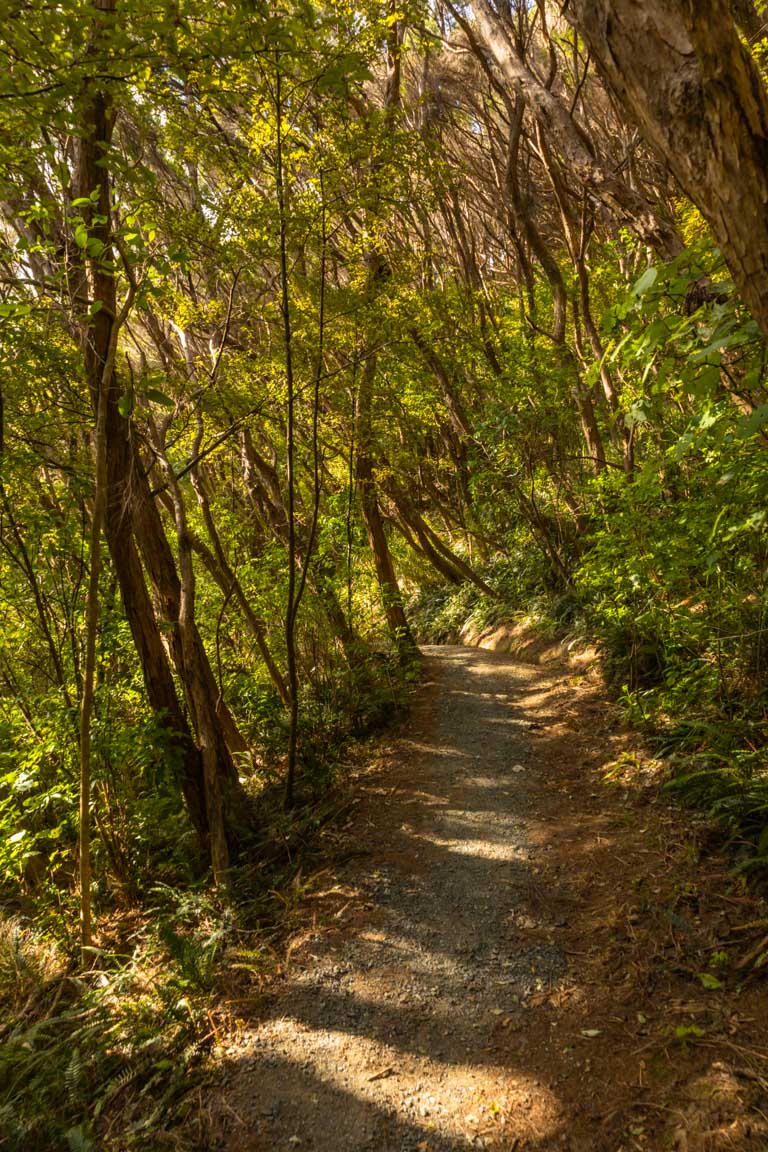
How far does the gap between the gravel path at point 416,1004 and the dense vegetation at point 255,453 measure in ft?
1.81

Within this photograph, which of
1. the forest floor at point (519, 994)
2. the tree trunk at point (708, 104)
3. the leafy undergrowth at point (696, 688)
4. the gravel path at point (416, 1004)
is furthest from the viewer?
the leafy undergrowth at point (696, 688)

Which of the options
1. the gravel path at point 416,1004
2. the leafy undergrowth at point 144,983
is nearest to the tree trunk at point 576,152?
the gravel path at point 416,1004

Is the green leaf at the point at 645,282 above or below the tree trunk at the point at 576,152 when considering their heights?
below

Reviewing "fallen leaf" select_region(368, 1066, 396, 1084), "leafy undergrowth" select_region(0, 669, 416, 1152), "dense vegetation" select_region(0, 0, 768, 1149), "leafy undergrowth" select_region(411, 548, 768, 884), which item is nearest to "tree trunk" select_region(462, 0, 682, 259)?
"dense vegetation" select_region(0, 0, 768, 1149)

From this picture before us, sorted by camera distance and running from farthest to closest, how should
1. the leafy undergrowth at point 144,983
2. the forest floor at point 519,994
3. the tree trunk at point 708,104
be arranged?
the leafy undergrowth at point 144,983
the forest floor at point 519,994
the tree trunk at point 708,104

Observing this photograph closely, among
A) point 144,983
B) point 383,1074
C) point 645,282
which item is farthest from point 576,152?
point 144,983

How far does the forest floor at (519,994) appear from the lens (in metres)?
2.30

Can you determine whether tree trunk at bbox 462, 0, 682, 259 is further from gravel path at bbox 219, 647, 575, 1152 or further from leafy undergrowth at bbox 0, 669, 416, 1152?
leafy undergrowth at bbox 0, 669, 416, 1152

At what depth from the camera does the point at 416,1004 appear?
3010mm

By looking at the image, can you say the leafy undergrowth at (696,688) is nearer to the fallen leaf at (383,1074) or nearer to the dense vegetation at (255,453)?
the dense vegetation at (255,453)

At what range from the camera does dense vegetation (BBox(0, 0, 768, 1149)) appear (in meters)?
2.40

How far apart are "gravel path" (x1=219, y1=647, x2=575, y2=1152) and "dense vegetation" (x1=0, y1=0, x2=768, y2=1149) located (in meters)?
0.55

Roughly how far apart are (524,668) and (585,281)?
4909 mm

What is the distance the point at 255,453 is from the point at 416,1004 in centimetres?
794
